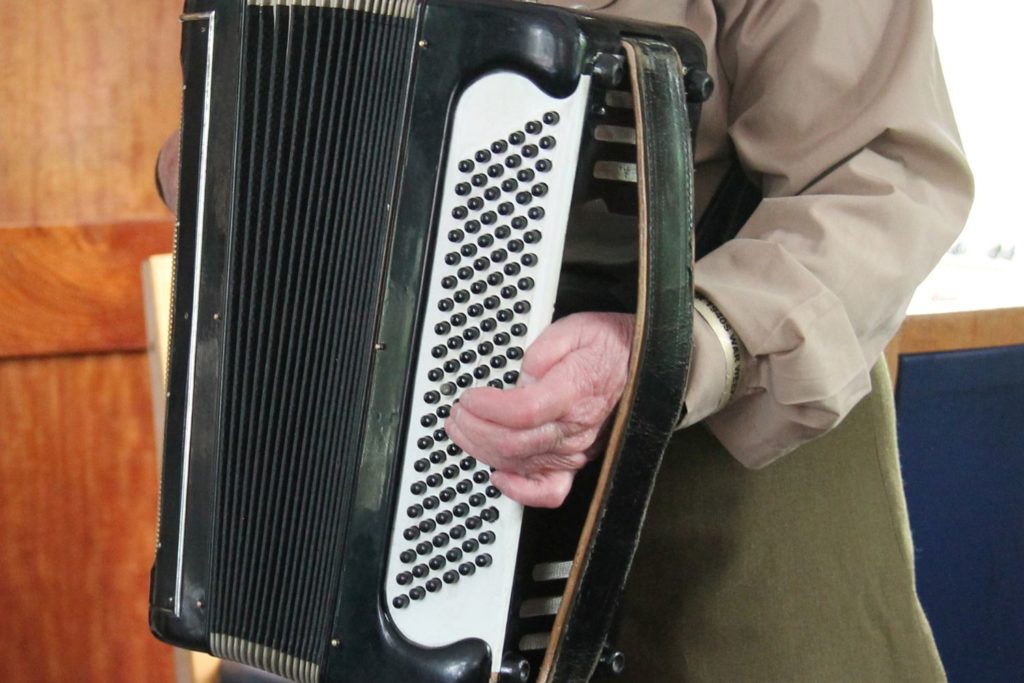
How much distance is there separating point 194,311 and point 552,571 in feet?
1.40

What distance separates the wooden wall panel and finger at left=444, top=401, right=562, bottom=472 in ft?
3.92

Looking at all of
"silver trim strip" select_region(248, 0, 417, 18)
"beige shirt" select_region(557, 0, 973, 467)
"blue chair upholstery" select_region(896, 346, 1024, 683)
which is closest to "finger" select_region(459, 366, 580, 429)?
"beige shirt" select_region(557, 0, 973, 467)

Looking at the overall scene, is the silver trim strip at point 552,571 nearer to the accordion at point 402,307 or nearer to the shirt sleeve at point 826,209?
the accordion at point 402,307

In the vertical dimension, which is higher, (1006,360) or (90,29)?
(90,29)

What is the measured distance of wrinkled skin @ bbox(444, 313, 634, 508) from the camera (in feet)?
2.82

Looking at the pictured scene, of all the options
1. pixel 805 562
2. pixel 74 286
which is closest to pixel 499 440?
pixel 805 562

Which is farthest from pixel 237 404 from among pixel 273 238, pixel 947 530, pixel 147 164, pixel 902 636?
pixel 947 530

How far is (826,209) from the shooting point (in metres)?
0.97

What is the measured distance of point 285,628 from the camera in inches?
40.9

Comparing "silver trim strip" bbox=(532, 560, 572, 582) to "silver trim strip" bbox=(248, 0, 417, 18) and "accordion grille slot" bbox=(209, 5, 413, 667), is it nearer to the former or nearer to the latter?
"accordion grille slot" bbox=(209, 5, 413, 667)

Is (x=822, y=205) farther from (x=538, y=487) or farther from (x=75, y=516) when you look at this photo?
(x=75, y=516)

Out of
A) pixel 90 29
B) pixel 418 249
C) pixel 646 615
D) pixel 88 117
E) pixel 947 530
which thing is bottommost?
pixel 947 530

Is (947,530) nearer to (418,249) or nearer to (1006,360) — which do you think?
(1006,360)

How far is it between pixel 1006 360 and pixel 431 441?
1.25 meters
